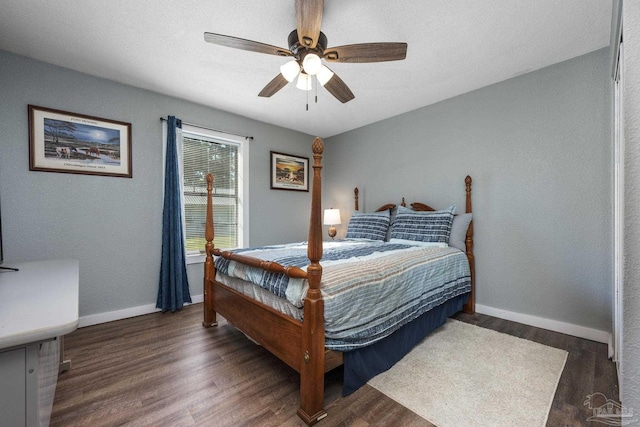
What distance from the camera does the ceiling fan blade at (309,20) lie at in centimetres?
139

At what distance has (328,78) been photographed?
6.34ft

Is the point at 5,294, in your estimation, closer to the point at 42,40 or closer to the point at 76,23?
the point at 76,23

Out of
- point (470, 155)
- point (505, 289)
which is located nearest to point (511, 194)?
point (470, 155)

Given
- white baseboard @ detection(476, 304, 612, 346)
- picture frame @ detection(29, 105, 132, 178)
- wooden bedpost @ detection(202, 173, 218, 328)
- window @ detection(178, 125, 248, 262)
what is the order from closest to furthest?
white baseboard @ detection(476, 304, 612, 346), picture frame @ detection(29, 105, 132, 178), wooden bedpost @ detection(202, 173, 218, 328), window @ detection(178, 125, 248, 262)

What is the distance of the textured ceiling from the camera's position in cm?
178

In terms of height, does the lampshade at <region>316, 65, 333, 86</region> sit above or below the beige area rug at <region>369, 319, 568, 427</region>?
above

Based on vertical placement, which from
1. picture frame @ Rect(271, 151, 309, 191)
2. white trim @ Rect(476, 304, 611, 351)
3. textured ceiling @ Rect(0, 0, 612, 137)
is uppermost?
textured ceiling @ Rect(0, 0, 612, 137)

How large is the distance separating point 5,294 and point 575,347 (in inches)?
143

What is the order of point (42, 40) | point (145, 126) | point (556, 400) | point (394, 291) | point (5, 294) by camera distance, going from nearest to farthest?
point (5, 294) < point (556, 400) < point (394, 291) < point (42, 40) < point (145, 126)

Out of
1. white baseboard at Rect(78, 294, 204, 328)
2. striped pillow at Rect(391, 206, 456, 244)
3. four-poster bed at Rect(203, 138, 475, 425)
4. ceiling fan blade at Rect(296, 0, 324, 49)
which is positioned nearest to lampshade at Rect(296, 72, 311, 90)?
ceiling fan blade at Rect(296, 0, 324, 49)

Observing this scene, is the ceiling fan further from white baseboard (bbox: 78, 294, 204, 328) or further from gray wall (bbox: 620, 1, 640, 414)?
white baseboard (bbox: 78, 294, 204, 328)

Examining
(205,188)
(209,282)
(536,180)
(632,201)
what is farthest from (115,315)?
(536,180)

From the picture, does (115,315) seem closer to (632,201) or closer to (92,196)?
(92,196)

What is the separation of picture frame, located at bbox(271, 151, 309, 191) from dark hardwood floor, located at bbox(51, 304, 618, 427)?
2449 mm
